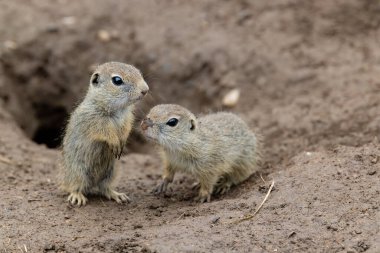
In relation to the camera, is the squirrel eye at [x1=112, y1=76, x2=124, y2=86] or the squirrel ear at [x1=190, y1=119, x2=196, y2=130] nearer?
the squirrel eye at [x1=112, y1=76, x2=124, y2=86]

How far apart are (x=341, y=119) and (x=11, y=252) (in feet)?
14.3

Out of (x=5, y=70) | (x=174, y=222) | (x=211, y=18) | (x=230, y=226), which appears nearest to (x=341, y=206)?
(x=230, y=226)

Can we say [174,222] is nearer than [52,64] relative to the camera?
Yes

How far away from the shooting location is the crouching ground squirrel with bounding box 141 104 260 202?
6.23 m

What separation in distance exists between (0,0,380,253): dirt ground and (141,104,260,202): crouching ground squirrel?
21 centimetres

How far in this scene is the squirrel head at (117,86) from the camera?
19.7 ft

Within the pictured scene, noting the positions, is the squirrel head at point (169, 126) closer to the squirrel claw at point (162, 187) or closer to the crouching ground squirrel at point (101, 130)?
the crouching ground squirrel at point (101, 130)

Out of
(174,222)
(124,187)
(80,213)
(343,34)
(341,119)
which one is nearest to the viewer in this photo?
(174,222)

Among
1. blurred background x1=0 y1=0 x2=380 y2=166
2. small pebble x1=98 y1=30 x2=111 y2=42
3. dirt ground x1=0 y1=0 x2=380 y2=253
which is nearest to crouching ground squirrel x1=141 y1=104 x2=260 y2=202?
dirt ground x1=0 y1=0 x2=380 y2=253

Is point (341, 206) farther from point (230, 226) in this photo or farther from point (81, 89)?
point (81, 89)

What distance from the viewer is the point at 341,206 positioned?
17.7 feet

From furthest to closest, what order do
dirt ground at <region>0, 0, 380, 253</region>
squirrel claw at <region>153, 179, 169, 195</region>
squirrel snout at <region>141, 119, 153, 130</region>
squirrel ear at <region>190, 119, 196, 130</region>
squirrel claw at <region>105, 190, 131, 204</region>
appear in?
1. squirrel claw at <region>153, 179, 169, 195</region>
2. squirrel claw at <region>105, 190, 131, 204</region>
3. squirrel ear at <region>190, 119, 196, 130</region>
4. squirrel snout at <region>141, 119, 153, 130</region>
5. dirt ground at <region>0, 0, 380, 253</region>

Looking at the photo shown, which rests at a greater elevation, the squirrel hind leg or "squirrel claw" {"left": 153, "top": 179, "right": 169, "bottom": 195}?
"squirrel claw" {"left": 153, "top": 179, "right": 169, "bottom": 195}

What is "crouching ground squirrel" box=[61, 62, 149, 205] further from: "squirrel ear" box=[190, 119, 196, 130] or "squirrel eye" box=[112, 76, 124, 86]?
"squirrel ear" box=[190, 119, 196, 130]
